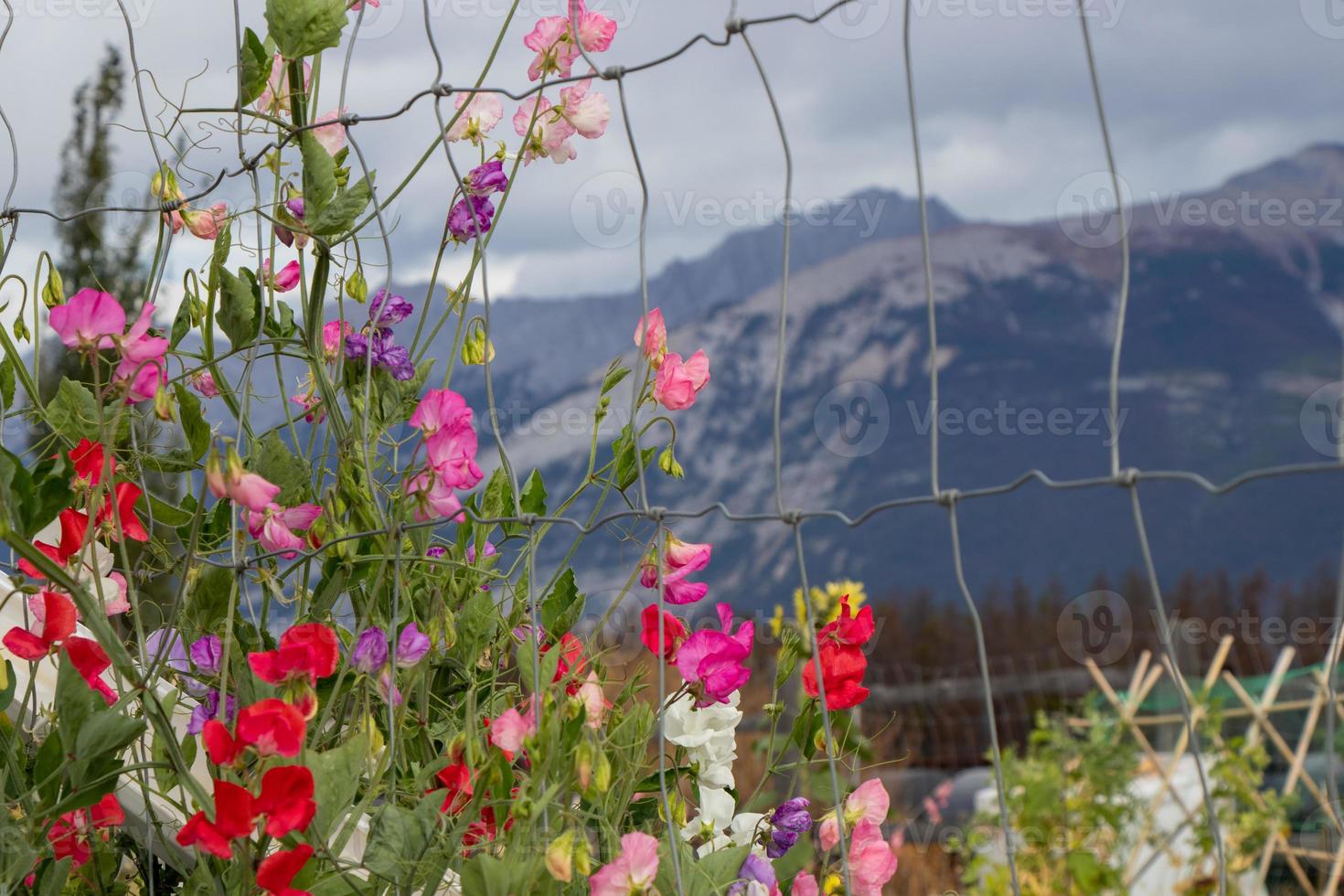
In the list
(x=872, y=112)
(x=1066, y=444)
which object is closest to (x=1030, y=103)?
(x=872, y=112)

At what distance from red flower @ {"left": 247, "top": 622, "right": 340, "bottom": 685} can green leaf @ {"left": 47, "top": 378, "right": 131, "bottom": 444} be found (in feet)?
0.84

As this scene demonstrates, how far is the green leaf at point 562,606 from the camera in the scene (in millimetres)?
865

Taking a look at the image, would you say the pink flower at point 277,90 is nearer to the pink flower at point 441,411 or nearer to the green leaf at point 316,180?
the green leaf at point 316,180

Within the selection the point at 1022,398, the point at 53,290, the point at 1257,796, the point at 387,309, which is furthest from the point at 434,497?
the point at 1022,398

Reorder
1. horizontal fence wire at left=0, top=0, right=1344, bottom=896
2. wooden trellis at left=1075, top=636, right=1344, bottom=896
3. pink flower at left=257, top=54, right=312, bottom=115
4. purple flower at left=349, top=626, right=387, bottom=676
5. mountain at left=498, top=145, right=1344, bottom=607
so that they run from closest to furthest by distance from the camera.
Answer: horizontal fence wire at left=0, top=0, right=1344, bottom=896, purple flower at left=349, top=626, right=387, bottom=676, pink flower at left=257, top=54, right=312, bottom=115, wooden trellis at left=1075, top=636, right=1344, bottom=896, mountain at left=498, top=145, right=1344, bottom=607

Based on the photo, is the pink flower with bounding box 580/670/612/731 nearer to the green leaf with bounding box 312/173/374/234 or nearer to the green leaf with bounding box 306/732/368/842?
the green leaf with bounding box 306/732/368/842

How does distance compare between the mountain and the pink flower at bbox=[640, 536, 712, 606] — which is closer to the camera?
the pink flower at bbox=[640, 536, 712, 606]

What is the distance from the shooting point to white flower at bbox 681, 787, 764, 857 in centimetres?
84

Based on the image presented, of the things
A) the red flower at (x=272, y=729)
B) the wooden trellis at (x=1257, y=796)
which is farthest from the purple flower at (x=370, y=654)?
the wooden trellis at (x=1257, y=796)

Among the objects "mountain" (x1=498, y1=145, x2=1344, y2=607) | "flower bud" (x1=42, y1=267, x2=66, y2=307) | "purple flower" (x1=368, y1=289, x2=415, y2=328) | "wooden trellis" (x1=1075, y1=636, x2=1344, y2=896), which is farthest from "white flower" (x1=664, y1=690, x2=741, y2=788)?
"mountain" (x1=498, y1=145, x2=1344, y2=607)

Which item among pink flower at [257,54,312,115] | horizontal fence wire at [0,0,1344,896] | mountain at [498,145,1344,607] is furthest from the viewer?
mountain at [498,145,1344,607]

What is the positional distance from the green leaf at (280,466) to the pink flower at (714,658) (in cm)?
30

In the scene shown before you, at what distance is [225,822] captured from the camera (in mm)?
642

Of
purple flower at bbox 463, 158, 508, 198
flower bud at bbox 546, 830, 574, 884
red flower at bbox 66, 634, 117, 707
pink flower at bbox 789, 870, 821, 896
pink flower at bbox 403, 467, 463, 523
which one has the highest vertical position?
purple flower at bbox 463, 158, 508, 198
